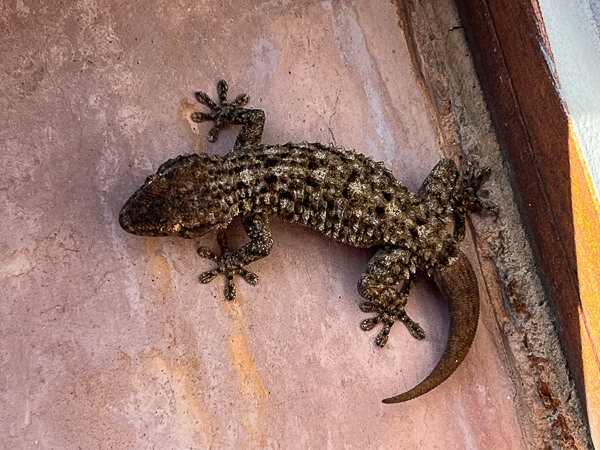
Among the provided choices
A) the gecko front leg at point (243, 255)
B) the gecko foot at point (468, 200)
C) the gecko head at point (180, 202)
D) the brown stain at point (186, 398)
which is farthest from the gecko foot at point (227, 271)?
the gecko foot at point (468, 200)

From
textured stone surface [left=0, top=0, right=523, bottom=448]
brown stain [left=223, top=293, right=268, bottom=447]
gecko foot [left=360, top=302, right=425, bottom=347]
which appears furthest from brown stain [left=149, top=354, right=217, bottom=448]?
gecko foot [left=360, top=302, right=425, bottom=347]

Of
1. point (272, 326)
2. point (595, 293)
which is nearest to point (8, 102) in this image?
point (272, 326)

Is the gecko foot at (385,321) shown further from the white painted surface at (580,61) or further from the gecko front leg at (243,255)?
the white painted surface at (580,61)

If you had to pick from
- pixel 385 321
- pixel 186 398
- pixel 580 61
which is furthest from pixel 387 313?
pixel 580 61

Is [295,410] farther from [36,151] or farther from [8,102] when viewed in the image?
[8,102]

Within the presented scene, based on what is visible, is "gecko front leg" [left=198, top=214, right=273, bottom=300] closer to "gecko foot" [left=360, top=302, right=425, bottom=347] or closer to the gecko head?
the gecko head
